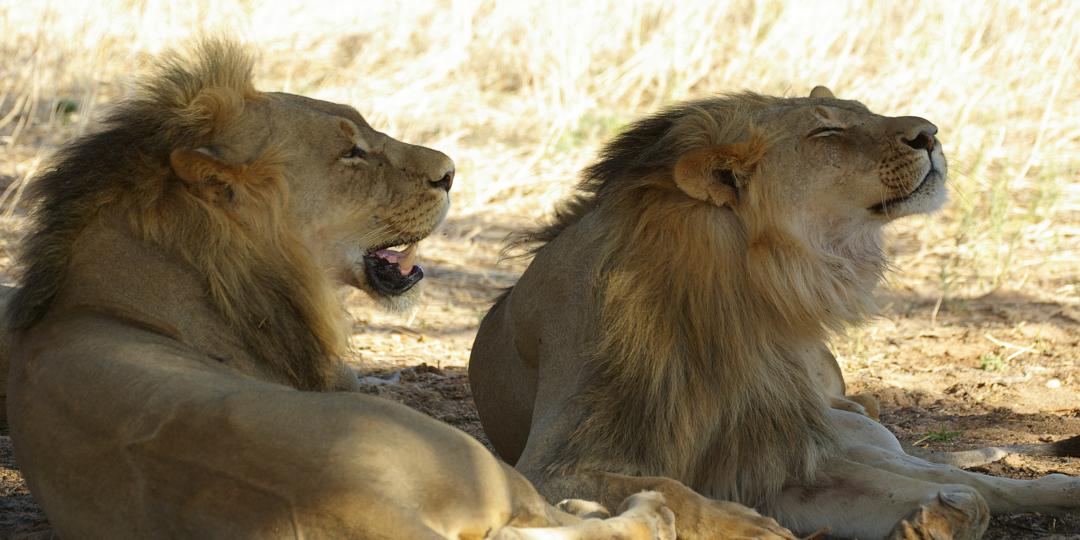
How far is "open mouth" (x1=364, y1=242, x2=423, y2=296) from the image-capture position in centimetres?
365

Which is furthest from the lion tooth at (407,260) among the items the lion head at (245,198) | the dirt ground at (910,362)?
the dirt ground at (910,362)

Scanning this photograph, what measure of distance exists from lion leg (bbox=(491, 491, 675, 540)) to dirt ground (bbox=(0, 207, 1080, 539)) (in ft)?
3.31

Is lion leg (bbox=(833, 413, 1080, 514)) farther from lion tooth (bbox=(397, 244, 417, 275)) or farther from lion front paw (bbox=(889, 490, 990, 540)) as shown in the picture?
lion tooth (bbox=(397, 244, 417, 275))

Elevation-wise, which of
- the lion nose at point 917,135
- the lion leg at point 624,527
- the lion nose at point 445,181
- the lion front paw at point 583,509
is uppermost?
the lion nose at point 917,135

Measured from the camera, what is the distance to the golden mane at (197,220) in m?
3.18

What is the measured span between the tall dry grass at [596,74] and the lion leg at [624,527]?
→ 4.21m

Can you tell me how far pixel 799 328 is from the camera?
3.43 meters

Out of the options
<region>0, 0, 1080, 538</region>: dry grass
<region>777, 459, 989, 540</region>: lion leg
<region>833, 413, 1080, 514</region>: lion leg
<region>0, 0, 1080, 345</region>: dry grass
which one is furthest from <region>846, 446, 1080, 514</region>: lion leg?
<region>0, 0, 1080, 345</region>: dry grass

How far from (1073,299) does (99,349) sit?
15.2 feet

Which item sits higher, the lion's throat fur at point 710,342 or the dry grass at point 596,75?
the dry grass at point 596,75

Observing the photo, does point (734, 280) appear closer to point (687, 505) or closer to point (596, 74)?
point (687, 505)

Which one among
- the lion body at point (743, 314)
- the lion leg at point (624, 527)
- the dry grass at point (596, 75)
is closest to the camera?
the lion leg at point (624, 527)

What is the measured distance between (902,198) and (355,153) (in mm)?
1385

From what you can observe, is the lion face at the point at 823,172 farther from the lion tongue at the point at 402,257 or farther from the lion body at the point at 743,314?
the lion tongue at the point at 402,257
